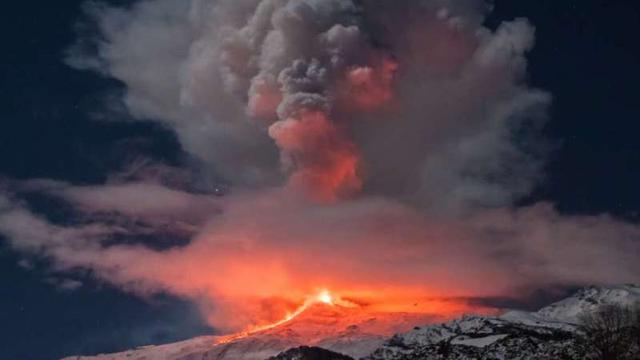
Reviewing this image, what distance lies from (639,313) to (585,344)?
23935mm

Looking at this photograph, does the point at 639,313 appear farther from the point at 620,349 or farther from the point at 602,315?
the point at 620,349

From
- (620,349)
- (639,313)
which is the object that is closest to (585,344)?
(620,349)

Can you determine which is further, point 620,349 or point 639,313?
point 639,313

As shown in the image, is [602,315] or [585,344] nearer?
[585,344]

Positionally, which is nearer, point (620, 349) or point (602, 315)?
point (620, 349)

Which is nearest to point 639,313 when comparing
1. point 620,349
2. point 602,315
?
point 602,315

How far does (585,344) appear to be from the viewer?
129 meters

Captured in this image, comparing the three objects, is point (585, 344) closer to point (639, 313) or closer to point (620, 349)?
point (620, 349)

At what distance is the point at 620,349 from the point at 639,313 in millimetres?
23320

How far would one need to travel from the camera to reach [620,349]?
12619cm

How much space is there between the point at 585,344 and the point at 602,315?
1444cm

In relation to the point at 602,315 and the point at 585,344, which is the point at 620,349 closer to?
the point at 585,344

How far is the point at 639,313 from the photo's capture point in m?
147

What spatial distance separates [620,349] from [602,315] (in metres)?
15.3
